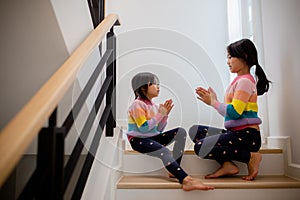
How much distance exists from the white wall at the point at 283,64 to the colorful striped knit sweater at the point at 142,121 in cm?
83

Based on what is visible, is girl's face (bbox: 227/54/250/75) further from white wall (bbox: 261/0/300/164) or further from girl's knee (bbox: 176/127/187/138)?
girl's knee (bbox: 176/127/187/138)

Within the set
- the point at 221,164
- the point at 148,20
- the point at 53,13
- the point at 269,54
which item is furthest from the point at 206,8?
the point at 53,13

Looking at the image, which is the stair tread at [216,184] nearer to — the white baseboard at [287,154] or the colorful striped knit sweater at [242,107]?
the white baseboard at [287,154]

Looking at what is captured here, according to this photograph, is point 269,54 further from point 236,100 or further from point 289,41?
point 236,100

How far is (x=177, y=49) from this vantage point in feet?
9.66

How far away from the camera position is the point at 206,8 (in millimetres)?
2996

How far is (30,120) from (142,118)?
1.36 metres

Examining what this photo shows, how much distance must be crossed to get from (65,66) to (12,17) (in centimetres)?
72

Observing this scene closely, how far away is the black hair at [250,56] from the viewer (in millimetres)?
1912

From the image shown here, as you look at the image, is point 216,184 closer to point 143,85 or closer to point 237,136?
point 237,136

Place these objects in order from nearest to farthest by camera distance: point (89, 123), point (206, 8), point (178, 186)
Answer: point (89, 123), point (178, 186), point (206, 8)

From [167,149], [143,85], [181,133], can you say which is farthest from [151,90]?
[167,149]

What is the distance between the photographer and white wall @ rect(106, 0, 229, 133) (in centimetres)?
285

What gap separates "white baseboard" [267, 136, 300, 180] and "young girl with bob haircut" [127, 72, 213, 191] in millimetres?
647
